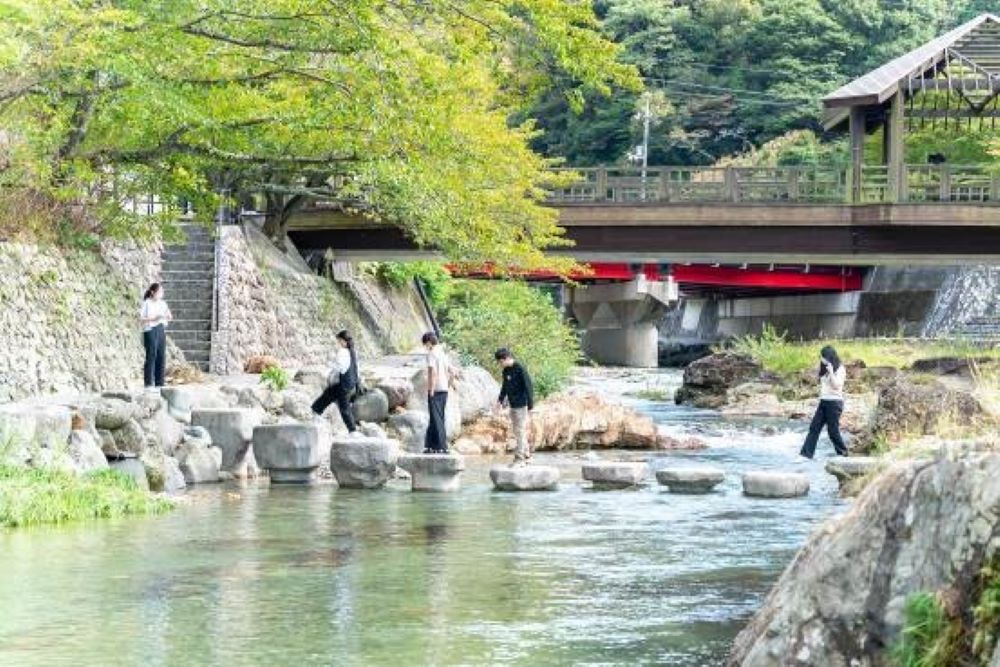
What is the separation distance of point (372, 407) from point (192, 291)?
920 centimetres

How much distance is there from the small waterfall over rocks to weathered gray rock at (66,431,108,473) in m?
48.3

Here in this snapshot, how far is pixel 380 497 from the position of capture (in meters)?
21.6

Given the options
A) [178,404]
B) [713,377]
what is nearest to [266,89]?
[178,404]

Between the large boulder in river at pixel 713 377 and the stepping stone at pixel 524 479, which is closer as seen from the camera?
the stepping stone at pixel 524 479

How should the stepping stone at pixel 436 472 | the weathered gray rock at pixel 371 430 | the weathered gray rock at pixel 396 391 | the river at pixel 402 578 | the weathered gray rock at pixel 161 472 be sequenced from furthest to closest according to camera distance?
the weathered gray rock at pixel 396 391, the weathered gray rock at pixel 371 430, the stepping stone at pixel 436 472, the weathered gray rock at pixel 161 472, the river at pixel 402 578

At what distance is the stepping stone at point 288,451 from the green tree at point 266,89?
440 cm

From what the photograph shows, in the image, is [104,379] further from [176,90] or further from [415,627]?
[415,627]

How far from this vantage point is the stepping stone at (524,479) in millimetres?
22438

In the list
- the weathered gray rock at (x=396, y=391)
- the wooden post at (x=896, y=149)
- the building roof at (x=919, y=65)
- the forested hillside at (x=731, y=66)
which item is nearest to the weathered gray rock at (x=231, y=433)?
the weathered gray rock at (x=396, y=391)

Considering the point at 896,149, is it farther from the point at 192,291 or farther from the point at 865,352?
the point at 192,291

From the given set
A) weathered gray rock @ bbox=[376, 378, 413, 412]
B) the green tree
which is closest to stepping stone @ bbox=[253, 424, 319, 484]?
the green tree

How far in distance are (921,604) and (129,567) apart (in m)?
8.10

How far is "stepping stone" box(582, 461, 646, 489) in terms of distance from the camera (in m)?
23.0

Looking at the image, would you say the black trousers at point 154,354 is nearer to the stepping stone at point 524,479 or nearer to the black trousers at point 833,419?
the stepping stone at point 524,479
